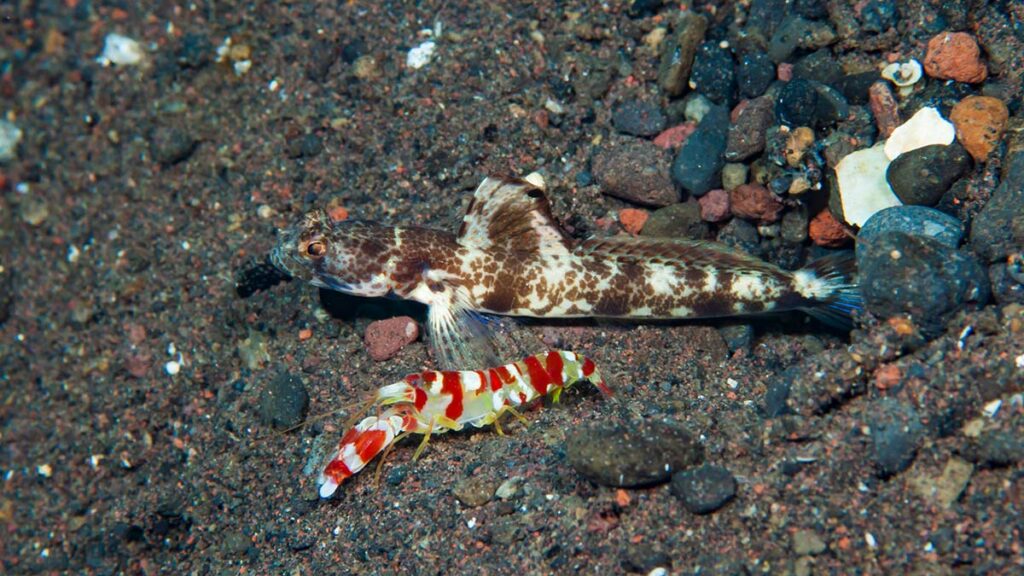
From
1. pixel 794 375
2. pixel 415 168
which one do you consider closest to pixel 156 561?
pixel 415 168

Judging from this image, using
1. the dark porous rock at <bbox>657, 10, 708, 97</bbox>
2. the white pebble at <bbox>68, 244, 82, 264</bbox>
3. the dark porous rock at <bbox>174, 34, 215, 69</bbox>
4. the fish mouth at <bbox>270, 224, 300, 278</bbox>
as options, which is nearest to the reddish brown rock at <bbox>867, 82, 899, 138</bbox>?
the dark porous rock at <bbox>657, 10, 708, 97</bbox>

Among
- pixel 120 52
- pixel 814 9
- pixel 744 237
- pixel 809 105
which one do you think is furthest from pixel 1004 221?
pixel 120 52

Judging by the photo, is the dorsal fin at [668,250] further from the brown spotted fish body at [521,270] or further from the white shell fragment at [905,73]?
the white shell fragment at [905,73]

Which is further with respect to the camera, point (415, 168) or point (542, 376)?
point (415, 168)

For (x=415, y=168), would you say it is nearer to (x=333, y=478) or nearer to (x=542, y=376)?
(x=542, y=376)

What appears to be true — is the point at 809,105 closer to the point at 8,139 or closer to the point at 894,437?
the point at 894,437

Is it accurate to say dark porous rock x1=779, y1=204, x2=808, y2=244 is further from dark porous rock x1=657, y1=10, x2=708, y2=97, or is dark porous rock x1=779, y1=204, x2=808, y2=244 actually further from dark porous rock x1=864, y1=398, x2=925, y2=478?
dark porous rock x1=864, y1=398, x2=925, y2=478

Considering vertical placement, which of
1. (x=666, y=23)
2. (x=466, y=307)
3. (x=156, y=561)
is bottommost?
(x=156, y=561)

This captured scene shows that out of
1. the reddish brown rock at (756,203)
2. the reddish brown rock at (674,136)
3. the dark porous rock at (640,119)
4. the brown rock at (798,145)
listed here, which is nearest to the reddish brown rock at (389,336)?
the dark porous rock at (640,119)
